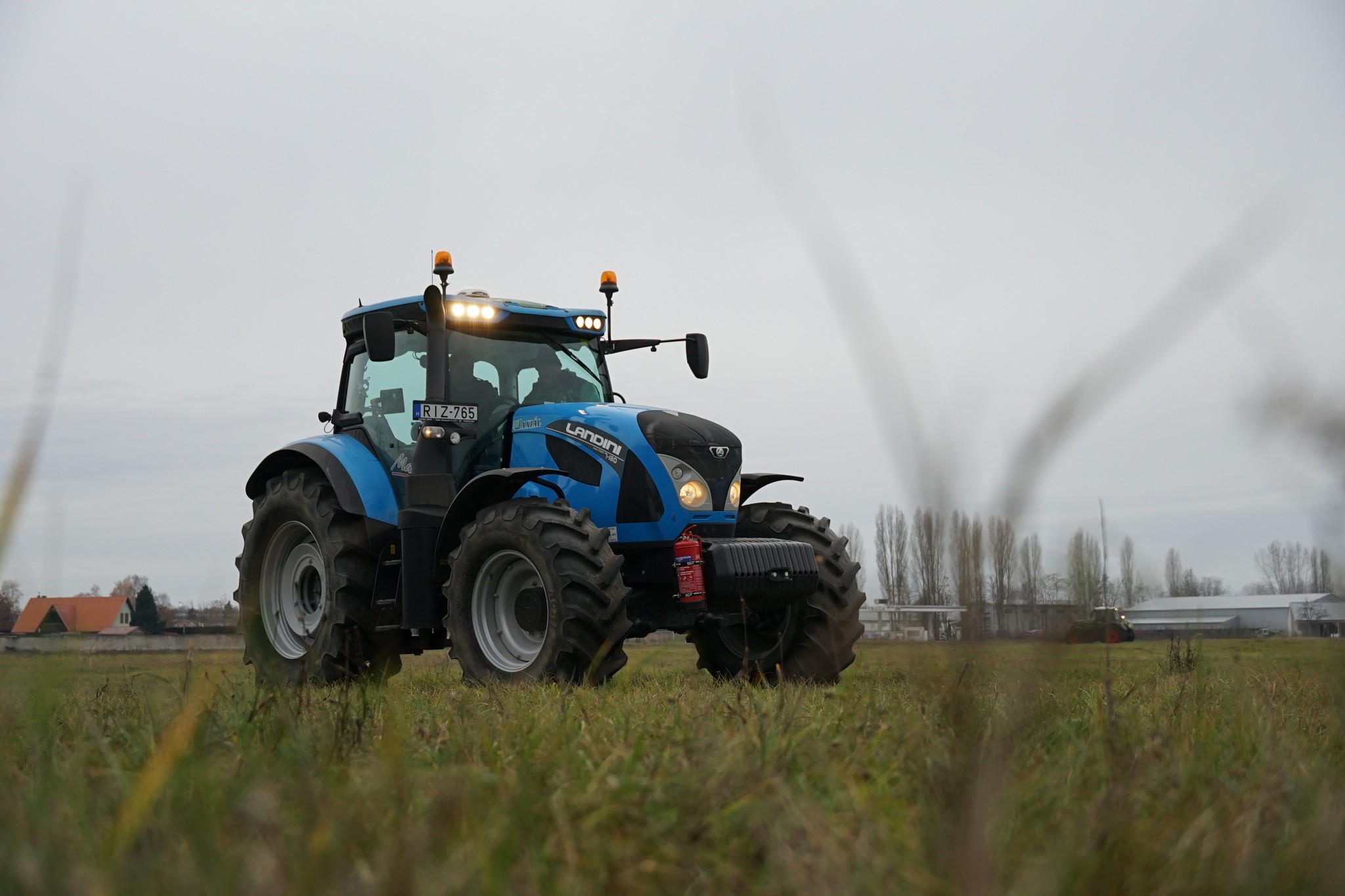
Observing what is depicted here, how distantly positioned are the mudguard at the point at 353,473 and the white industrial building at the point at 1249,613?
5.48 metres

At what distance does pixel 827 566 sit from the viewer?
723 cm

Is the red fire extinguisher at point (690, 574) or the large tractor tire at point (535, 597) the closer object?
the large tractor tire at point (535, 597)

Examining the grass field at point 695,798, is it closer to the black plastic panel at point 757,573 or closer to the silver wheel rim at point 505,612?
the black plastic panel at point 757,573

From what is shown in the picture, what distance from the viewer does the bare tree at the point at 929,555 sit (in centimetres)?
117

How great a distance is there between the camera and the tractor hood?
271 inches

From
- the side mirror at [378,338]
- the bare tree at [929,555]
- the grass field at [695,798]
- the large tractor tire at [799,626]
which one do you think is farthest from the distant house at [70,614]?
the large tractor tire at [799,626]

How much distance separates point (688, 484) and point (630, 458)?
0.37 meters

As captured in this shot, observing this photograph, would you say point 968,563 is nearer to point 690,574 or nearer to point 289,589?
point 690,574

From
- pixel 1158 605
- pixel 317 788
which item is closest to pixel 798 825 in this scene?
pixel 1158 605

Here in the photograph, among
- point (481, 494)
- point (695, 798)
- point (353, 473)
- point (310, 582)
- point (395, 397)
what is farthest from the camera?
point (310, 582)

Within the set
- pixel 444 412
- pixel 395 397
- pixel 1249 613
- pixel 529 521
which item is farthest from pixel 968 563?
pixel 395 397

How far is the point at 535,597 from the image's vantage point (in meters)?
6.75

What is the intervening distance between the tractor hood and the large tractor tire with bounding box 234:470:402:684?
3.87 ft

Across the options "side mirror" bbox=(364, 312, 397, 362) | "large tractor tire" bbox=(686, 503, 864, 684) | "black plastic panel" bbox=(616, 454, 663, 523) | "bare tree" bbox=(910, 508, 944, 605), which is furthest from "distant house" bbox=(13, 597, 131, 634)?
"large tractor tire" bbox=(686, 503, 864, 684)
